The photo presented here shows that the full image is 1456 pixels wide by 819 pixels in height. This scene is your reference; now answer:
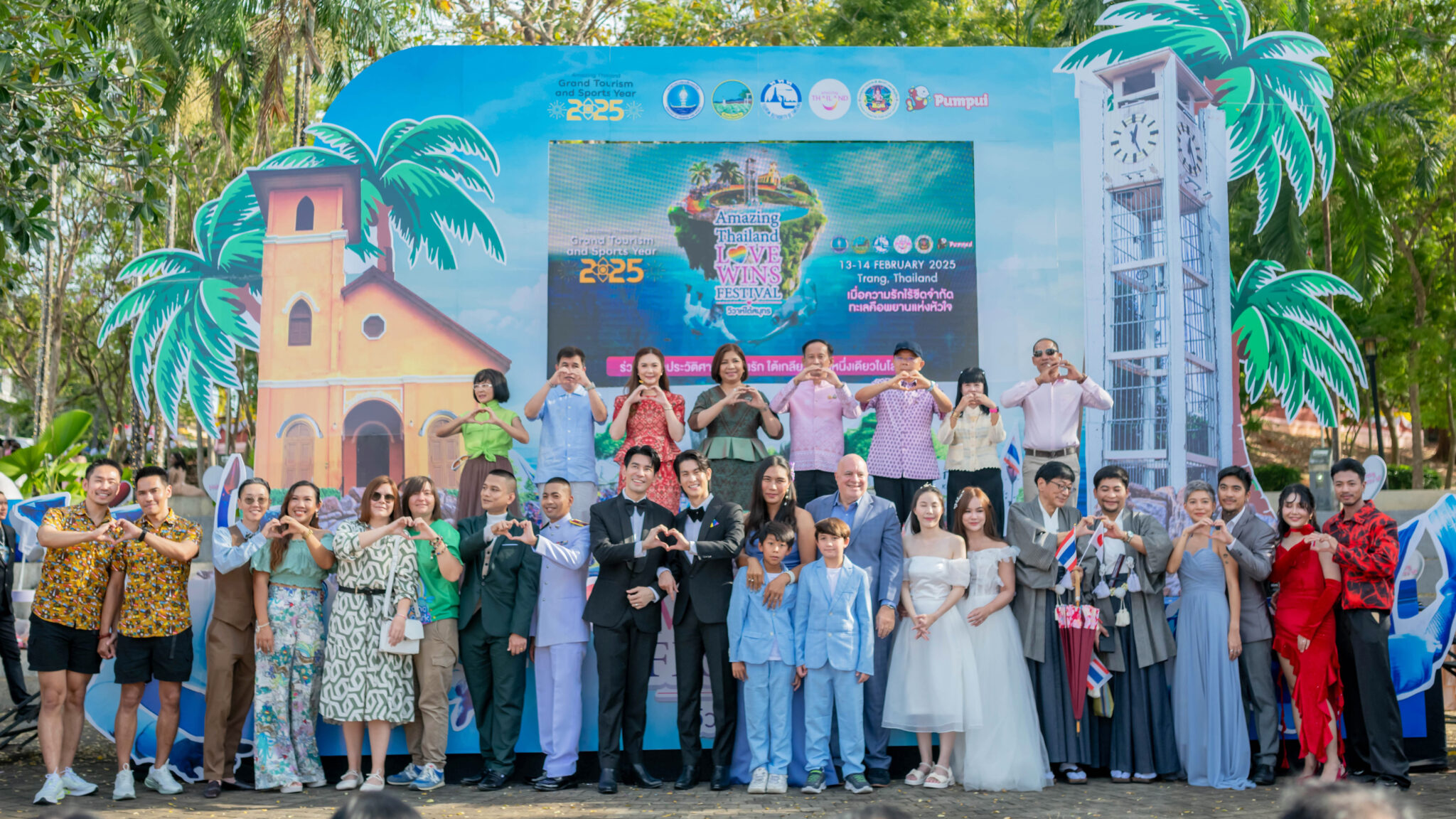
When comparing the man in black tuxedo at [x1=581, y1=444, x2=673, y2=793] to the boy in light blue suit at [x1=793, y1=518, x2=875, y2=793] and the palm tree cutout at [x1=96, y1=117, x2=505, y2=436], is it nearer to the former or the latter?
the boy in light blue suit at [x1=793, y1=518, x2=875, y2=793]

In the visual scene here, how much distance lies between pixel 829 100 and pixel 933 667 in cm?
378

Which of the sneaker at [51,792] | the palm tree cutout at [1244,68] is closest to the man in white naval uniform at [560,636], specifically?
the sneaker at [51,792]

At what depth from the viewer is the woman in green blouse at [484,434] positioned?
21.4 ft

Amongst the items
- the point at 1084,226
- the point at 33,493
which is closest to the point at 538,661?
the point at 1084,226

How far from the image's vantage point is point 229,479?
21.6ft

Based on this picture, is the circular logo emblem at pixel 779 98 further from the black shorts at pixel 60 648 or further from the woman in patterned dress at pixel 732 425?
the black shorts at pixel 60 648

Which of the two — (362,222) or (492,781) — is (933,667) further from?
(362,222)

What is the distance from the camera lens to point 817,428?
6258 millimetres

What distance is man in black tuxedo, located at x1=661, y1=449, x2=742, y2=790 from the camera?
549 cm

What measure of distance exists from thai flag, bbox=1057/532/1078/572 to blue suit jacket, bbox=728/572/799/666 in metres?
1.31

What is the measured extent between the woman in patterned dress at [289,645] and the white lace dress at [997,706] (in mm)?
3133

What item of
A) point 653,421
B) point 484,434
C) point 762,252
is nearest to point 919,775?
point 653,421

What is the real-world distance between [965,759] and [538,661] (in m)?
2.12

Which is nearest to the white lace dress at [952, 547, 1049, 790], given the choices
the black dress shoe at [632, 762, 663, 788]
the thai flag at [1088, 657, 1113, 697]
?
the thai flag at [1088, 657, 1113, 697]
